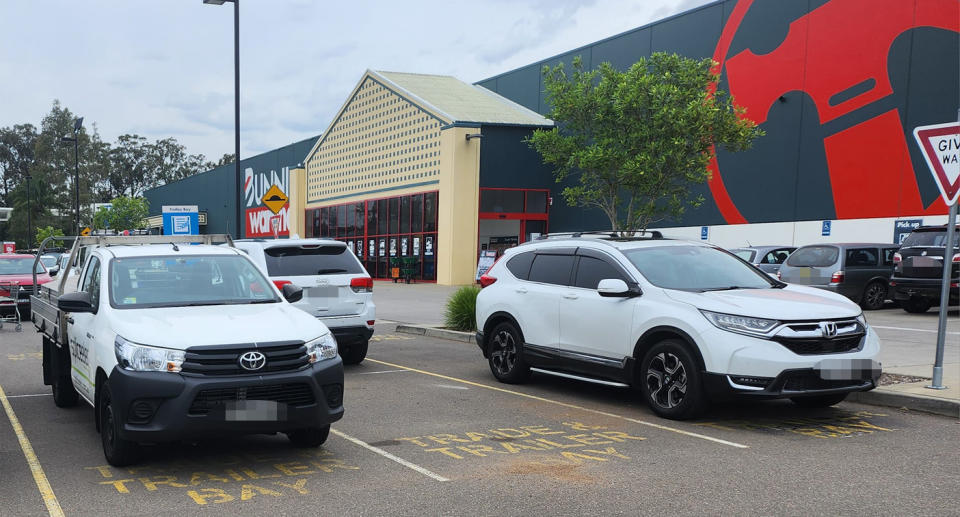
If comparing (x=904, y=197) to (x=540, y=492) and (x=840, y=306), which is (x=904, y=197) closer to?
(x=840, y=306)

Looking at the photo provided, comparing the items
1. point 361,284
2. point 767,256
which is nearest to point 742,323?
point 361,284

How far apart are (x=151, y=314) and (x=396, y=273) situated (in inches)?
1181

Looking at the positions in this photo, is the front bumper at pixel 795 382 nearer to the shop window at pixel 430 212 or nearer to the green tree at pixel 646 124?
the green tree at pixel 646 124

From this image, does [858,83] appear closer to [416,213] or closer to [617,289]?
[617,289]

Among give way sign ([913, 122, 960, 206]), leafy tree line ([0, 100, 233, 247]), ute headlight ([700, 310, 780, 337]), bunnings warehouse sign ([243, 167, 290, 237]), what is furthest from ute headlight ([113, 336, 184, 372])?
leafy tree line ([0, 100, 233, 247])

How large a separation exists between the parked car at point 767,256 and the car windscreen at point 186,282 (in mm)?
15057

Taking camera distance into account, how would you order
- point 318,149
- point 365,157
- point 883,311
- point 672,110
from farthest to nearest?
1. point 318,149
2. point 365,157
3. point 672,110
4. point 883,311

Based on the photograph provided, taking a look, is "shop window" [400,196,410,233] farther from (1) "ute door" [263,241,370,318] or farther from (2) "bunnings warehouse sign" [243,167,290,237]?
(1) "ute door" [263,241,370,318]

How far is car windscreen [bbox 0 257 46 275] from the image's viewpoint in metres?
19.4

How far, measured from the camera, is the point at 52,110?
333 feet

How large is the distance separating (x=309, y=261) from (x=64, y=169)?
339 feet

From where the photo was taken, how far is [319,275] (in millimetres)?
10734

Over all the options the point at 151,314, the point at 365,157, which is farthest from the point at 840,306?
the point at 365,157

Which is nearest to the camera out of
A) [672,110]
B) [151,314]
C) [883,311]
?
[151,314]
